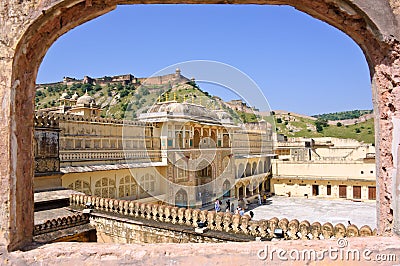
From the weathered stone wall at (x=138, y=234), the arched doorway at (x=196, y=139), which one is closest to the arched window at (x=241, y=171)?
the arched doorway at (x=196, y=139)

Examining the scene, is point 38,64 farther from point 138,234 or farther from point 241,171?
point 241,171

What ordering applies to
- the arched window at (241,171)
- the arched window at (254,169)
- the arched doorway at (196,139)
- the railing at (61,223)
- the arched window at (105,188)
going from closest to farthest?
the railing at (61,223) → the arched window at (105,188) → the arched doorway at (196,139) → the arched window at (241,171) → the arched window at (254,169)

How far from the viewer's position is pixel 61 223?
314 inches

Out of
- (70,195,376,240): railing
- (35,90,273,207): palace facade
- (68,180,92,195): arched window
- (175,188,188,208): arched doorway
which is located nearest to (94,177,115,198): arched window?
(35,90,273,207): palace facade

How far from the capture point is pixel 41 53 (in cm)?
305

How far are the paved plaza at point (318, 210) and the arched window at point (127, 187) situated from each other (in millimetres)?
8523

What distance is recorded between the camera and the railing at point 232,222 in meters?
5.52

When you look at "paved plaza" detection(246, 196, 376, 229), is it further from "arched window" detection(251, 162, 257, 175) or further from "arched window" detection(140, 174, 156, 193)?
"arched window" detection(140, 174, 156, 193)

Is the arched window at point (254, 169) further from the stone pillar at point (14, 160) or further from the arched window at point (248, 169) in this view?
the stone pillar at point (14, 160)

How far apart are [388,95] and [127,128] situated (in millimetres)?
21062

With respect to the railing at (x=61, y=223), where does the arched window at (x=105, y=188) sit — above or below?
below

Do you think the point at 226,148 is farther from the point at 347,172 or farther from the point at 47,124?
the point at 47,124

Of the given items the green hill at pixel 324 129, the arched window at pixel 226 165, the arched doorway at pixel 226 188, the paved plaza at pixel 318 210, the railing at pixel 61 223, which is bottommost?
the paved plaza at pixel 318 210

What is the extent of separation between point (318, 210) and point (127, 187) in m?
14.9
